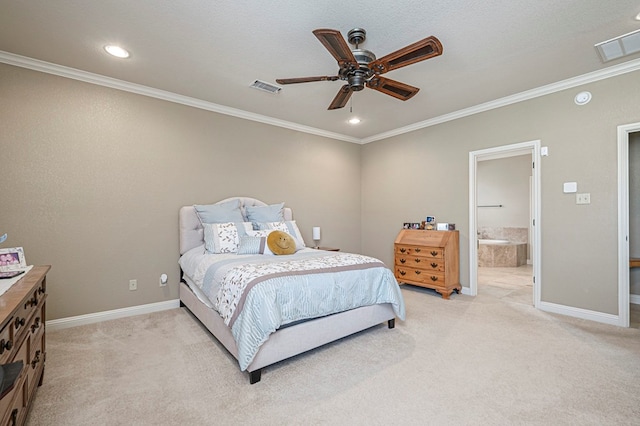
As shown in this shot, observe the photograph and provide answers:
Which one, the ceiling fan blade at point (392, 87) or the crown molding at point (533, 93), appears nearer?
the ceiling fan blade at point (392, 87)

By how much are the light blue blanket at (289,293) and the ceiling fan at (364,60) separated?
1.52 metres

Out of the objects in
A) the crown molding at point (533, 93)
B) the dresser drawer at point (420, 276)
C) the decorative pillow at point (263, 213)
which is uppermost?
the crown molding at point (533, 93)

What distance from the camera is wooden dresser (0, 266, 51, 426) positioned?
1222 millimetres

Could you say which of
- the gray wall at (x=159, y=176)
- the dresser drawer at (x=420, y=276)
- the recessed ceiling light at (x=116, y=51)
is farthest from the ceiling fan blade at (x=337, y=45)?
the dresser drawer at (x=420, y=276)

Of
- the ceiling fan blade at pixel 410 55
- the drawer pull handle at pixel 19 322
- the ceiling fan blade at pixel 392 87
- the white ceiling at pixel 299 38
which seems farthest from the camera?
the ceiling fan blade at pixel 392 87

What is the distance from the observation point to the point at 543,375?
2.13m

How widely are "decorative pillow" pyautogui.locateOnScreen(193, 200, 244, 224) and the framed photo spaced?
1743 millimetres

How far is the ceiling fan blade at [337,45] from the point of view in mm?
1812

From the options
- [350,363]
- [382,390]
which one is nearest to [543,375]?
[382,390]

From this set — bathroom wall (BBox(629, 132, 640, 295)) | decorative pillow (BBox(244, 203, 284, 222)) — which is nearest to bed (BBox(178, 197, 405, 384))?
decorative pillow (BBox(244, 203, 284, 222))

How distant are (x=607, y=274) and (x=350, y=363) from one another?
294 cm

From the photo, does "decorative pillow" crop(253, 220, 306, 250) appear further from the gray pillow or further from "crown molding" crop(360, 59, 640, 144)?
"crown molding" crop(360, 59, 640, 144)

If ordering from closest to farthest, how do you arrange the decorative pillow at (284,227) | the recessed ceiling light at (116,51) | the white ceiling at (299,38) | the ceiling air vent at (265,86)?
the white ceiling at (299,38)
the recessed ceiling light at (116,51)
the ceiling air vent at (265,86)
the decorative pillow at (284,227)

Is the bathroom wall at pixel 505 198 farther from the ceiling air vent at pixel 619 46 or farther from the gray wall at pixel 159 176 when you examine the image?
the ceiling air vent at pixel 619 46
